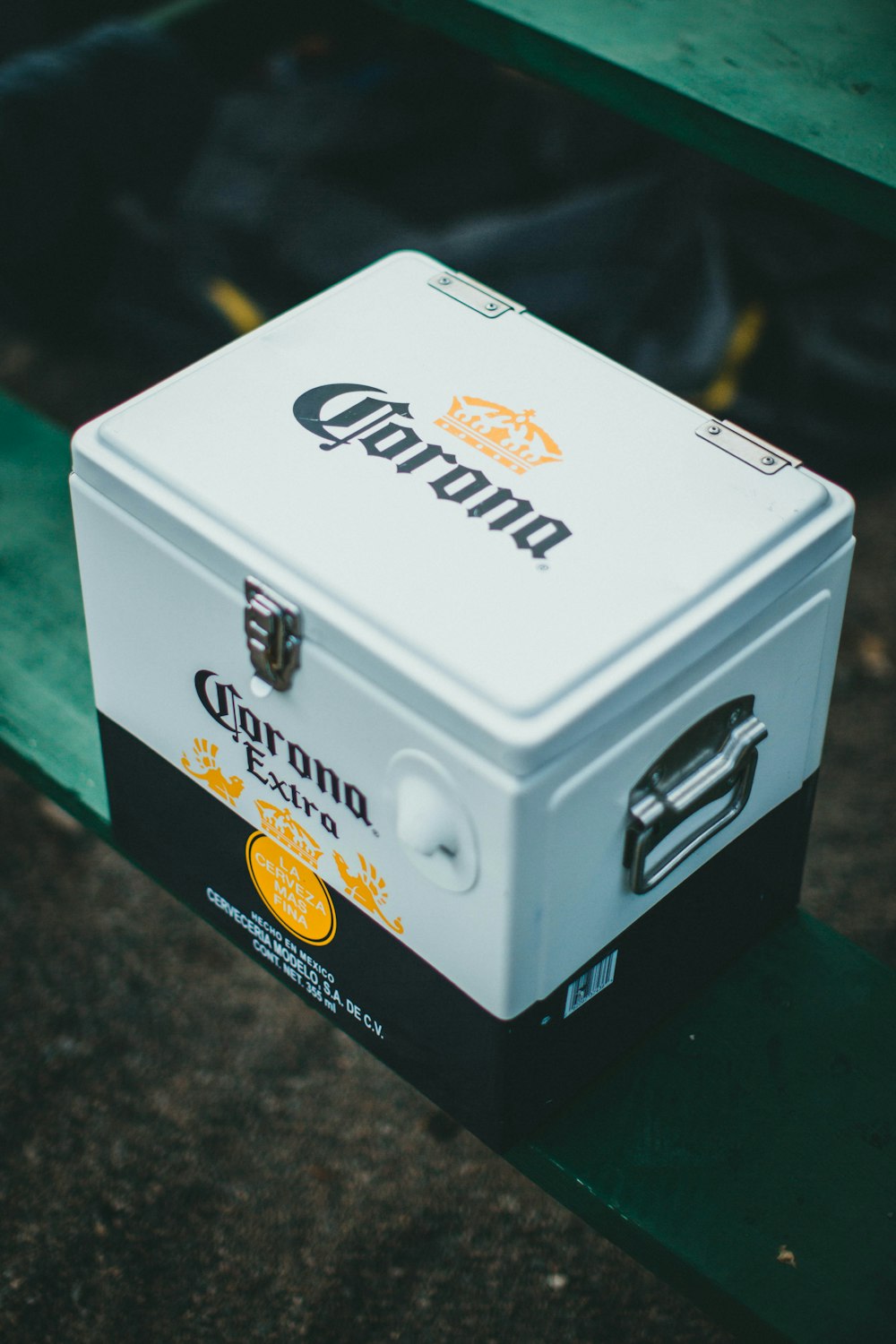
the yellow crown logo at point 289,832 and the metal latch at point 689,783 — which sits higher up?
the metal latch at point 689,783

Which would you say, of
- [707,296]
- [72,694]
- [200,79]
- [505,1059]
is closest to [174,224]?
[200,79]

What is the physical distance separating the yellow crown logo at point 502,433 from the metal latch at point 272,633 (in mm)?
176

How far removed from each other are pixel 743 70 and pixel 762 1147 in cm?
85

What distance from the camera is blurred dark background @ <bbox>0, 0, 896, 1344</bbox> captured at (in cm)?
141

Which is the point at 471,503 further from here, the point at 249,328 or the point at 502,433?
the point at 249,328

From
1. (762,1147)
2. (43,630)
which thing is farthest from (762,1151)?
(43,630)

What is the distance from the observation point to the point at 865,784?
1.88 metres

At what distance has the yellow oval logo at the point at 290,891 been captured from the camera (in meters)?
0.95

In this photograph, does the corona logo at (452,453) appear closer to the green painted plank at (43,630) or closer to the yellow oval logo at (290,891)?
the yellow oval logo at (290,891)

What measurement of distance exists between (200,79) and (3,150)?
0.34 m

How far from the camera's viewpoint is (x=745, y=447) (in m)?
0.91

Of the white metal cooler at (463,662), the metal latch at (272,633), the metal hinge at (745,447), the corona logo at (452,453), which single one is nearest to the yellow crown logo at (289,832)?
the white metal cooler at (463,662)

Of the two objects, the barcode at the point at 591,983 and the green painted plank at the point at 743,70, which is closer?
the barcode at the point at 591,983

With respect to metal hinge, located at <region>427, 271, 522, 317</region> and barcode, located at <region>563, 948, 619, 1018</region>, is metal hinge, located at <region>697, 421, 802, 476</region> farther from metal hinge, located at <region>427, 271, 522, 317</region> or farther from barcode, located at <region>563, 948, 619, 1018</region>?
barcode, located at <region>563, 948, 619, 1018</region>
